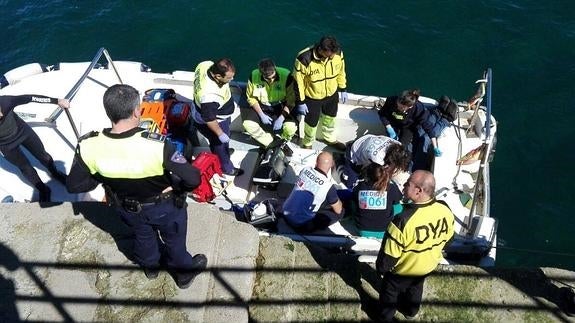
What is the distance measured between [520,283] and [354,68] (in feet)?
19.9

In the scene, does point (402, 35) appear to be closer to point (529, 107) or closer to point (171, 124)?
point (529, 107)

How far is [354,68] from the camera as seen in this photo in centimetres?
998

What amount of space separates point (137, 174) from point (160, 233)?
A: 763 mm

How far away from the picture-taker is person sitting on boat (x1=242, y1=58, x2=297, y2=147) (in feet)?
21.9

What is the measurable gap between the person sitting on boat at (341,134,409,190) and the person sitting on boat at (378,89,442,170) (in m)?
0.60

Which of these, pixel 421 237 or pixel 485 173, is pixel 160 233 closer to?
pixel 421 237

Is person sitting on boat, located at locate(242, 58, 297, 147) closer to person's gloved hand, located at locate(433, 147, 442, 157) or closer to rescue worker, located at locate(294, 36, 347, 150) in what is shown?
rescue worker, located at locate(294, 36, 347, 150)

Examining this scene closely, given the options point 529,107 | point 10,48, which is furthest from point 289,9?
point 10,48

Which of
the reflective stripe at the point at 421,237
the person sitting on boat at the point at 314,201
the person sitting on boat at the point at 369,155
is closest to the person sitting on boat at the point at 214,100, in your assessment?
the person sitting on boat at the point at 314,201

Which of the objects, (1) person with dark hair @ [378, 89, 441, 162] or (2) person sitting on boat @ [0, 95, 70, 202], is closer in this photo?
(2) person sitting on boat @ [0, 95, 70, 202]

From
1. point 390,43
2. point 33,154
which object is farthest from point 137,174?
point 390,43

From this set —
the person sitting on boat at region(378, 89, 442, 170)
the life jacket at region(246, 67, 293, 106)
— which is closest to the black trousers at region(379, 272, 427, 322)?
the person sitting on boat at region(378, 89, 442, 170)

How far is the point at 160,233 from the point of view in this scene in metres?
4.10

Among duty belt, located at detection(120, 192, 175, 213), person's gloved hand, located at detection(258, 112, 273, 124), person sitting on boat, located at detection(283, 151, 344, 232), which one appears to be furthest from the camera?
person's gloved hand, located at detection(258, 112, 273, 124)
